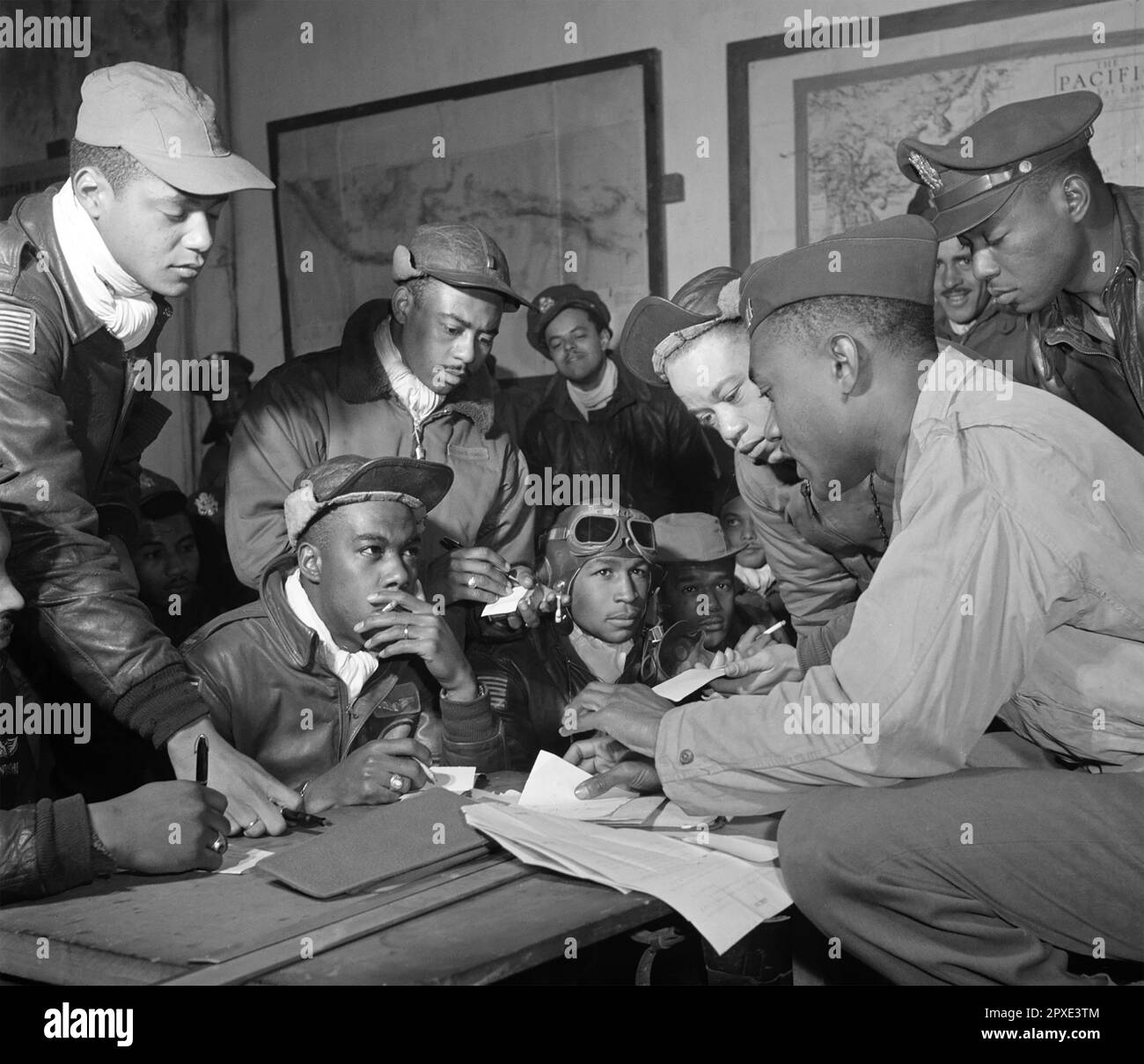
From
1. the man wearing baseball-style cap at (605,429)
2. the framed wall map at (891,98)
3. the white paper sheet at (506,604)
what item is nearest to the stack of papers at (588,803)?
the white paper sheet at (506,604)

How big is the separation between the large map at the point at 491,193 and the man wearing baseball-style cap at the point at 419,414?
224cm

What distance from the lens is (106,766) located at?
3654mm

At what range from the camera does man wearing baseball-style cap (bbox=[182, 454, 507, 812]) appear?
3.37 metres

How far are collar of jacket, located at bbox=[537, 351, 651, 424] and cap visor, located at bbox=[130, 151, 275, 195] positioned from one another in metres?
2.92

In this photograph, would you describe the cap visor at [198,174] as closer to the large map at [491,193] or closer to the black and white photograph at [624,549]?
the black and white photograph at [624,549]

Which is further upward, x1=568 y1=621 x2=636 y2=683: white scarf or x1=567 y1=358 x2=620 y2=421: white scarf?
x1=567 y1=358 x2=620 y2=421: white scarf

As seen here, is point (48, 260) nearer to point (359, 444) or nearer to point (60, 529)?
point (60, 529)

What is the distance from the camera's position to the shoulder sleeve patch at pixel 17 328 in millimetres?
2971

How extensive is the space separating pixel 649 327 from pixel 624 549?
734 millimetres

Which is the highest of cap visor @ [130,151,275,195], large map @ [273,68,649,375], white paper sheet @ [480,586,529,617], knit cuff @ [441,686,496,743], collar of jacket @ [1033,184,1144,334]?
large map @ [273,68,649,375]

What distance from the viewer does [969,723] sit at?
7.27 feet

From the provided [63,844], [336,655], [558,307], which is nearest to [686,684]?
[336,655]

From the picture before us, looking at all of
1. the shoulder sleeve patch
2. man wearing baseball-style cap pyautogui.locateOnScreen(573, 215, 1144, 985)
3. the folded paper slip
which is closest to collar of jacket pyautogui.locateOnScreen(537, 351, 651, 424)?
the shoulder sleeve patch

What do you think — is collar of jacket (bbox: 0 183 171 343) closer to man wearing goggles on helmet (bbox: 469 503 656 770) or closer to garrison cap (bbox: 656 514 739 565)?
man wearing goggles on helmet (bbox: 469 503 656 770)
